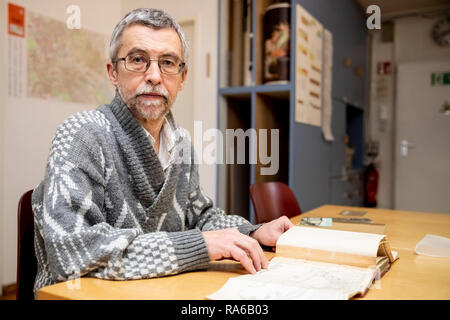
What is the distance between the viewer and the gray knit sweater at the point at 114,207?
26.9 inches

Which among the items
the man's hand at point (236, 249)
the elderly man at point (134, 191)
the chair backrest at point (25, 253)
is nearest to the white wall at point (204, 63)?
the elderly man at point (134, 191)

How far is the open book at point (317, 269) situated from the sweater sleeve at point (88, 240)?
0.12 meters

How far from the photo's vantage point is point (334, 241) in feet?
2.69

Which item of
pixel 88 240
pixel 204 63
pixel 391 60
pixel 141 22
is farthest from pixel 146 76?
pixel 391 60

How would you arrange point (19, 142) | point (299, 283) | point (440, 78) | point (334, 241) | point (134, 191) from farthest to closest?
1. point (440, 78)
2. point (19, 142)
3. point (134, 191)
4. point (334, 241)
5. point (299, 283)

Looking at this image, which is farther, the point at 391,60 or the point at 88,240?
the point at 391,60

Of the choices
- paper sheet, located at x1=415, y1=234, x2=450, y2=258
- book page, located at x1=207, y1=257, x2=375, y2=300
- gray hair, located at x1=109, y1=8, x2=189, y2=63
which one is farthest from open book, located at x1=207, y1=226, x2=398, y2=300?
A: gray hair, located at x1=109, y1=8, x2=189, y2=63

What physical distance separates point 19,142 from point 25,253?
1559 mm

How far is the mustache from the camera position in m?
1.02

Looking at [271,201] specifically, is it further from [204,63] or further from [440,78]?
[440,78]

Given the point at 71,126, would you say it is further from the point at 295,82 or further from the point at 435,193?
the point at 435,193

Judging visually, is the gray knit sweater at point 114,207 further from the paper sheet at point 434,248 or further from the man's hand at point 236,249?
the paper sheet at point 434,248

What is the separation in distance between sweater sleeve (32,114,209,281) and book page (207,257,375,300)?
0.12 metres

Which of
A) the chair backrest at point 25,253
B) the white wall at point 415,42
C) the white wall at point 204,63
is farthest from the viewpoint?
the white wall at point 415,42
